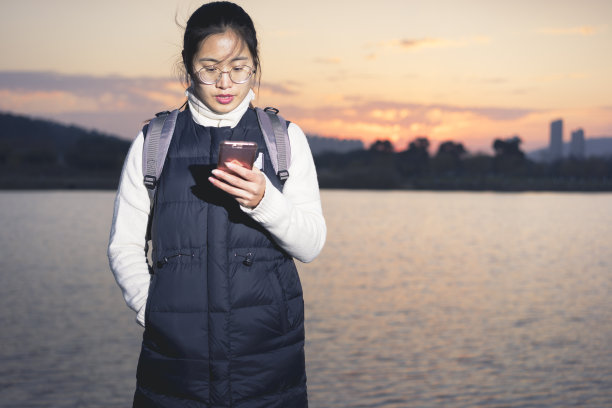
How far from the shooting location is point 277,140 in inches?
80.5

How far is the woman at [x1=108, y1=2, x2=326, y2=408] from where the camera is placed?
193cm

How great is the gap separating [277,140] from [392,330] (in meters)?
10.9

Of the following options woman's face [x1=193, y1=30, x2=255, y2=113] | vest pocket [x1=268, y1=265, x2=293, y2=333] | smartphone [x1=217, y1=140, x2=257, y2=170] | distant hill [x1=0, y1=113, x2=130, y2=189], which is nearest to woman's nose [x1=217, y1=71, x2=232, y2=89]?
woman's face [x1=193, y1=30, x2=255, y2=113]

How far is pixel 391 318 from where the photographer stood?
45.4 feet

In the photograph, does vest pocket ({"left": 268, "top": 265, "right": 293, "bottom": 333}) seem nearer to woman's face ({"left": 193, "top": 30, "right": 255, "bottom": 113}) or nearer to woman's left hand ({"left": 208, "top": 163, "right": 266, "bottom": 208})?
woman's left hand ({"left": 208, "top": 163, "right": 266, "bottom": 208})

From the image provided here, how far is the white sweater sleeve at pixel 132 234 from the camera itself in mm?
2035

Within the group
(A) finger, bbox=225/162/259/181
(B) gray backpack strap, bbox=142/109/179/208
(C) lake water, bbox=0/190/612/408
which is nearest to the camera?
(A) finger, bbox=225/162/259/181

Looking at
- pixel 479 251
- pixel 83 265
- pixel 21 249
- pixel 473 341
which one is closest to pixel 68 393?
pixel 473 341

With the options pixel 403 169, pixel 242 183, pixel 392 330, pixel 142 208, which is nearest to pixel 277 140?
pixel 242 183

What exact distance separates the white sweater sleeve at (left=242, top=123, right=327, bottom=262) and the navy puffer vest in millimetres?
100

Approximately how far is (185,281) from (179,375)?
28 cm

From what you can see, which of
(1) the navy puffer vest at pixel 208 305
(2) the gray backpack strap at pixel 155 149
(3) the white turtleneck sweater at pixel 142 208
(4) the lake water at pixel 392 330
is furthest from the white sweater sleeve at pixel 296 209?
(4) the lake water at pixel 392 330

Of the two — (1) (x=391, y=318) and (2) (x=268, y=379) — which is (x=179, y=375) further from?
(1) (x=391, y=318)

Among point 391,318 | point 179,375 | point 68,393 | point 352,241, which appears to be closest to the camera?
point 179,375
